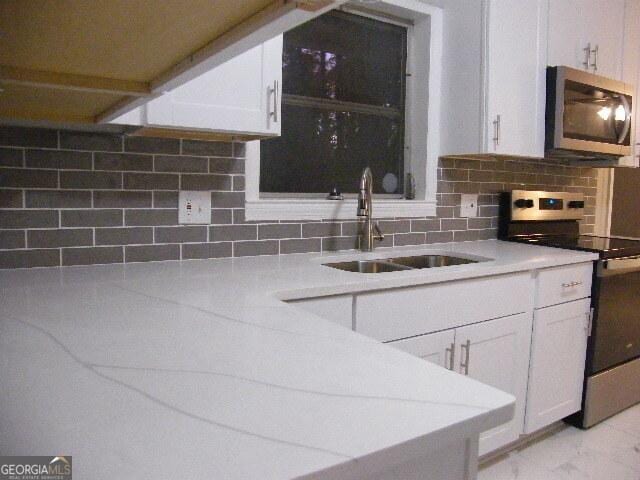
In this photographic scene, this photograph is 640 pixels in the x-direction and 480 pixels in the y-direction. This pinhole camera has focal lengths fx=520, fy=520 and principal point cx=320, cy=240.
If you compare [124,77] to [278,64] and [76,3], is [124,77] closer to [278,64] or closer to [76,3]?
[76,3]

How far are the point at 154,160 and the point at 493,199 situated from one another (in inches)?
75.3

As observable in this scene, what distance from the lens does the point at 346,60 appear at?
2.47 m

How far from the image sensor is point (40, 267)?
1640mm

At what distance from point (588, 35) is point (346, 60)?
1.36 meters

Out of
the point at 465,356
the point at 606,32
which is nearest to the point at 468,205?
the point at 465,356

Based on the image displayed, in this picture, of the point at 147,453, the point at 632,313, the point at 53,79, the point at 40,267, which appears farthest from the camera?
the point at 632,313

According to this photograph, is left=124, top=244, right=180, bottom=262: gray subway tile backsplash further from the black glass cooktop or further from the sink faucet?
the black glass cooktop

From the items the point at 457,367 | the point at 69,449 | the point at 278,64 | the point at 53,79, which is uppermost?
the point at 278,64

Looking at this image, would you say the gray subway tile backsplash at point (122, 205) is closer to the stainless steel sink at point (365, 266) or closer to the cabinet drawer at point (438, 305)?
the stainless steel sink at point (365, 266)

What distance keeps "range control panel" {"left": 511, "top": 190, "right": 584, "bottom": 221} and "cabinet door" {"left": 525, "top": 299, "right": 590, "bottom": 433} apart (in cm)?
67

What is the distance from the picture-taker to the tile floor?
2148mm

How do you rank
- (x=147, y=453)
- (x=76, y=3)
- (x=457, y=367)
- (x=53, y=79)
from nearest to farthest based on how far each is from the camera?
1. (x=147, y=453)
2. (x=76, y=3)
3. (x=53, y=79)
4. (x=457, y=367)

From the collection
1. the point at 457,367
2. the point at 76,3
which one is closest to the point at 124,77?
the point at 76,3

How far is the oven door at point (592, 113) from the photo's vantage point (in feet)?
8.46
